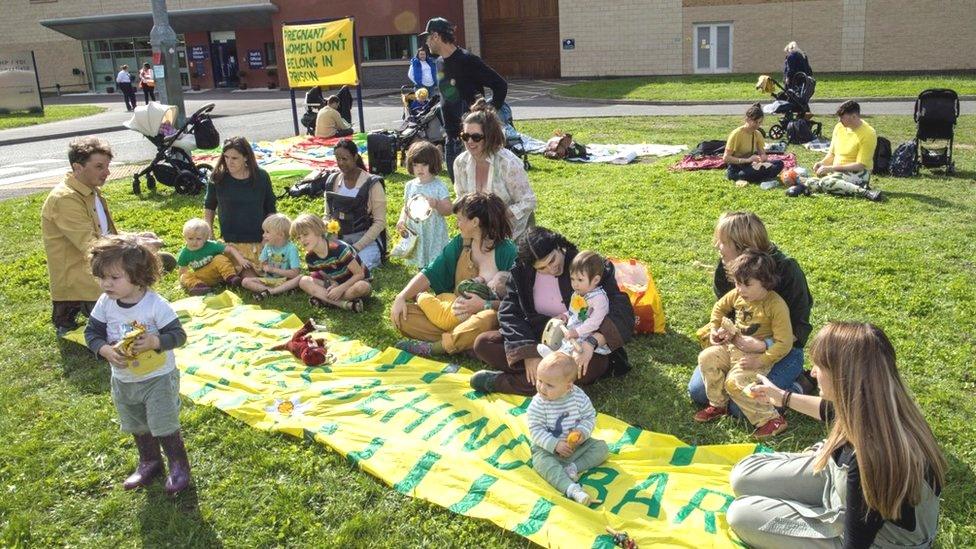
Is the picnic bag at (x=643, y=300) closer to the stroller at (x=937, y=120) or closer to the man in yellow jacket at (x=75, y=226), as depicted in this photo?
the man in yellow jacket at (x=75, y=226)

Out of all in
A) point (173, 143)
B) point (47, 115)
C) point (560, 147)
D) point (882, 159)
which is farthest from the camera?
point (47, 115)

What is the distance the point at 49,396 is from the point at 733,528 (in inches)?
177

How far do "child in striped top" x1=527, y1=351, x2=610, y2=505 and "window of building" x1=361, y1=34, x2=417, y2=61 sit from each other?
3122cm

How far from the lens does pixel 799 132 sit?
14352mm

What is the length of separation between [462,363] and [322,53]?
11.7 meters

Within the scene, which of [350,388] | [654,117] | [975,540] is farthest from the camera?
[654,117]

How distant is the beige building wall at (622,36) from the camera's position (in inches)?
1267

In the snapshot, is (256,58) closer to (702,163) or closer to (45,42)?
(45,42)

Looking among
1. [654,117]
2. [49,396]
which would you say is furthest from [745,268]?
[654,117]

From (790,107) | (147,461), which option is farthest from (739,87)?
(147,461)

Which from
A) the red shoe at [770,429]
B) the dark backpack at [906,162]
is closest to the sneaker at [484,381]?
the red shoe at [770,429]

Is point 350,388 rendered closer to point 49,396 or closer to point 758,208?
point 49,396

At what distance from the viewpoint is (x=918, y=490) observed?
2846 mm

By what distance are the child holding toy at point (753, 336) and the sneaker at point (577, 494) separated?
1.18 meters
